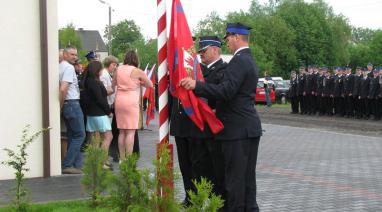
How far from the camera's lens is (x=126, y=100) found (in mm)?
10422

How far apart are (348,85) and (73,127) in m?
18.8

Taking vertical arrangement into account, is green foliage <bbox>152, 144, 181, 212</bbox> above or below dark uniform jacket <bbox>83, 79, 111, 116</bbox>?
below

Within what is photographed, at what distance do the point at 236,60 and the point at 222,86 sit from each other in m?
0.34

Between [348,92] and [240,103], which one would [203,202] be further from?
[348,92]

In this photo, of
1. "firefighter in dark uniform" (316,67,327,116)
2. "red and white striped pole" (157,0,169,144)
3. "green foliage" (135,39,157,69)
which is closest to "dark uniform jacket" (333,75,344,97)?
"firefighter in dark uniform" (316,67,327,116)

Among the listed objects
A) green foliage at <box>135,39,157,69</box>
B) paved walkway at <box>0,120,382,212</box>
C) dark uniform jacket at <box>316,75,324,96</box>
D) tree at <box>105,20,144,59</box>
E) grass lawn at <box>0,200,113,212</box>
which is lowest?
paved walkway at <box>0,120,382,212</box>

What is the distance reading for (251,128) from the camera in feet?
20.9

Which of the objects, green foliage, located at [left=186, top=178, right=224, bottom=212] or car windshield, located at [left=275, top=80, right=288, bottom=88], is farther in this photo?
car windshield, located at [left=275, top=80, right=288, bottom=88]

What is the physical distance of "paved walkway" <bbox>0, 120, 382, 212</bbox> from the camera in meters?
8.05

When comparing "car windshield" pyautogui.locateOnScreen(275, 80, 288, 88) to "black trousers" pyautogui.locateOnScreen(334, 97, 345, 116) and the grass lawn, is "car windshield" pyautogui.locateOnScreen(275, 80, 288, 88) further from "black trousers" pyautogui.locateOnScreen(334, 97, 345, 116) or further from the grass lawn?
the grass lawn

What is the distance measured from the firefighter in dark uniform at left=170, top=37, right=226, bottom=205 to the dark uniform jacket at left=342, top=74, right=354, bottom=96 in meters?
20.3

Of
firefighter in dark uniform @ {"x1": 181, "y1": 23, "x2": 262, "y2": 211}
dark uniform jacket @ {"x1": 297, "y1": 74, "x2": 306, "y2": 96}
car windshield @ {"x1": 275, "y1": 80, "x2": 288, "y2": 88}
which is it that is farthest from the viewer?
car windshield @ {"x1": 275, "y1": 80, "x2": 288, "y2": 88}

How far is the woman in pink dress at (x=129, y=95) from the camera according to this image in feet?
34.0

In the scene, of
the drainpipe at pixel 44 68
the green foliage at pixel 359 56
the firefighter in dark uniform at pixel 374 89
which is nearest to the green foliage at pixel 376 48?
the green foliage at pixel 359 56
